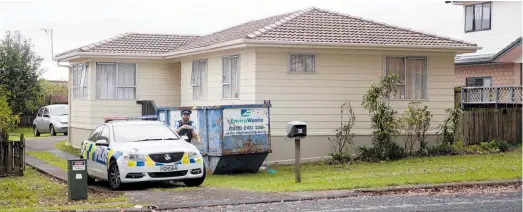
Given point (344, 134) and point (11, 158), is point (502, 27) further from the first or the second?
point (11, 158)

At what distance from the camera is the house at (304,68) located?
23.5 meters

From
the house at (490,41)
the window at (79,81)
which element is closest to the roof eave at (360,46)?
the window at (79,81)

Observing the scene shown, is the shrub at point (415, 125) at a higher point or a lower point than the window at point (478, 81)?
lower

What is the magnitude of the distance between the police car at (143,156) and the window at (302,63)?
6.19 metres

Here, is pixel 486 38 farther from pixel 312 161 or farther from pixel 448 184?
pixel 448 184

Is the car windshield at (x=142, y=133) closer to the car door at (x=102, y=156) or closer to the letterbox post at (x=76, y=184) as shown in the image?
the car door at (x=102, y=156)

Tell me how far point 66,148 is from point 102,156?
1317 centimetres

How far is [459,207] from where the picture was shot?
12.8 metres

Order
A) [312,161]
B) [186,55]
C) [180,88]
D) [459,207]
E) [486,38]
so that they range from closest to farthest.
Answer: [459,207]
[312,161]
[186,55]
[180,88]
[486,38]

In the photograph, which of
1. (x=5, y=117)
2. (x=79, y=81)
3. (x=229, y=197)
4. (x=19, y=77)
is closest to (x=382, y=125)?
(x=229, y=197)

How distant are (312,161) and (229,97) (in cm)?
310

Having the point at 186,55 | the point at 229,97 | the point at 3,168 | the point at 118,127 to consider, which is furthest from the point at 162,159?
the point at 186,55

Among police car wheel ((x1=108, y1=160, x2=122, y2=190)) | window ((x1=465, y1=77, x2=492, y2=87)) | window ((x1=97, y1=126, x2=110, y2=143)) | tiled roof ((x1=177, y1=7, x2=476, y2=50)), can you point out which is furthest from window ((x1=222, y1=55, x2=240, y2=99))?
window ((x1=465, y1=77, x2=492, y2=87))

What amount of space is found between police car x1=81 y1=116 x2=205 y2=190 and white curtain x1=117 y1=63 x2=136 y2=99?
34.2 ft
